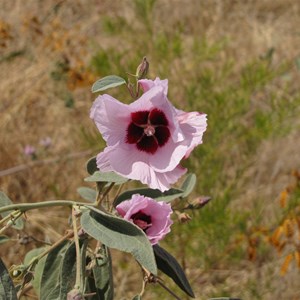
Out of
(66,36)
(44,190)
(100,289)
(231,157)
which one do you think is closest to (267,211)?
(231,157)

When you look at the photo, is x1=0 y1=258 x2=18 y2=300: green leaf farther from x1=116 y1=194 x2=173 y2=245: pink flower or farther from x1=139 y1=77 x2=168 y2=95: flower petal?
x1=139 y1=77 x2=168 y2=95: flower petal

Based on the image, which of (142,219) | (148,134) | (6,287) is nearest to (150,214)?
(142,219)

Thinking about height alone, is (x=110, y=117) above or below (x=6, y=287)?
above

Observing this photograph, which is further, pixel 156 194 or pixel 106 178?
pixel 156 194

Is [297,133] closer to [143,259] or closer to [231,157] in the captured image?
[231,157]

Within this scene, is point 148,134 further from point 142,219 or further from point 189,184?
point 189,184

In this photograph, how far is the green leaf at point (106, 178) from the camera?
846mm

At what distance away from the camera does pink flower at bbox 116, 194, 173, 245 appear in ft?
2.80

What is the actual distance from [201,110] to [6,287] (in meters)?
1.39

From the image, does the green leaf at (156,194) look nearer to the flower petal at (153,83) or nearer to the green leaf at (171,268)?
the green leaf at (171,268)

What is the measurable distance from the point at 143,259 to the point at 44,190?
1.98 meters

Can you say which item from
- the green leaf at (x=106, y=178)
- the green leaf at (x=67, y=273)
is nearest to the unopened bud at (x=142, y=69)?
the green leaf at (x=106, y=178)

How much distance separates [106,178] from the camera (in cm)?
86

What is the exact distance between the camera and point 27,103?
3.18 meters
